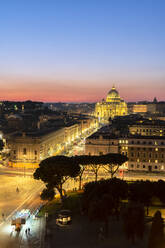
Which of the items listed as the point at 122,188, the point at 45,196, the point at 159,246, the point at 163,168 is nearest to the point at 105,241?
the point at 159,246

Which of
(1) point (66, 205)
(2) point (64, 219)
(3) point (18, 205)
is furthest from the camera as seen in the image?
(3) point (18, 205)

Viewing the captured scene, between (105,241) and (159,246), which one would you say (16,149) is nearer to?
(105,241)

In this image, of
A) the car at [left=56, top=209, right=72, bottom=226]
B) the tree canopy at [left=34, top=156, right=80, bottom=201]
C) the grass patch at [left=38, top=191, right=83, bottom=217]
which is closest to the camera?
the car at [left=56, top=209, right=72, bottom=226]

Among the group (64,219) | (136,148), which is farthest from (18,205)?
(136,148)

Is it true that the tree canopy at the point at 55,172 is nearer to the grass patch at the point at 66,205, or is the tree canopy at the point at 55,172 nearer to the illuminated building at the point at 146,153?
the grass patch at the point at 66,205

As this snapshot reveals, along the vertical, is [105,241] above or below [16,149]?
below

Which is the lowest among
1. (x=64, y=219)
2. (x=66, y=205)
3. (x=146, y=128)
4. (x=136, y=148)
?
(x=66, y=205)

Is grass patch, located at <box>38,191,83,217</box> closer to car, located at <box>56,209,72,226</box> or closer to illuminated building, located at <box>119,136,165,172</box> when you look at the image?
car, located at <box>56,209,72,226</box>

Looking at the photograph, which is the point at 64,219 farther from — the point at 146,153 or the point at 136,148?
the point at 146,153

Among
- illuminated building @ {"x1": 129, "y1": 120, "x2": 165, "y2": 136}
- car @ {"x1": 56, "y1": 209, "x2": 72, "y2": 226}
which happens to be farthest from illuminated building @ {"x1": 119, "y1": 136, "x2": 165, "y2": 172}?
car @ {"x1": 56, "y1": 209, "x2": 72, "y2": 226}

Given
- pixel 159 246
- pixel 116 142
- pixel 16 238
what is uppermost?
pixel 116 142

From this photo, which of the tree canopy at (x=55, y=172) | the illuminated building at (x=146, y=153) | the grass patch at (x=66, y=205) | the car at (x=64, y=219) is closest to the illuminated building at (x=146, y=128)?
the illuminated building at (x=146, y=153)
